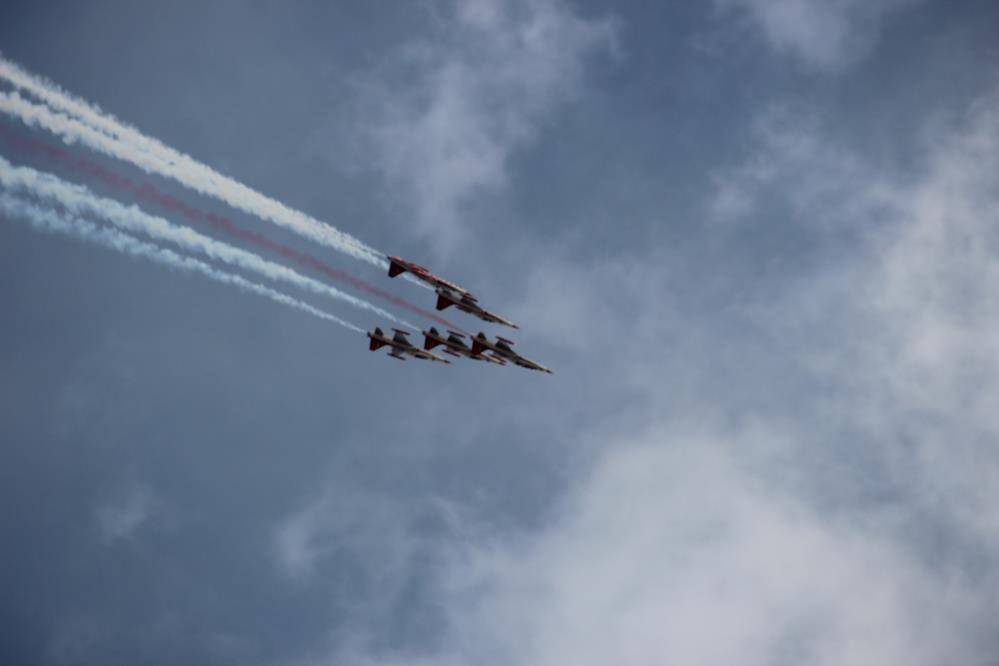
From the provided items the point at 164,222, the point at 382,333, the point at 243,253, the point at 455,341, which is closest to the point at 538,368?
the point at 455,341

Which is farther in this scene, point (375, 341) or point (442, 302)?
point (375, 341)

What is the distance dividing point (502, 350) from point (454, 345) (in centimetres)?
529

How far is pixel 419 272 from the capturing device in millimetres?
75000

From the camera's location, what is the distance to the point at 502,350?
271ft

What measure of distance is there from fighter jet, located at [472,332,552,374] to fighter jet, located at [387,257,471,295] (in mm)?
7546

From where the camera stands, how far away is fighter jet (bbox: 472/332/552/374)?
8244cm

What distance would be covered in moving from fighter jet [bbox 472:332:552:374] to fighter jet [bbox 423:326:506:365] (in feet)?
1.71

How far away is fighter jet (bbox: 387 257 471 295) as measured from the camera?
7406cm

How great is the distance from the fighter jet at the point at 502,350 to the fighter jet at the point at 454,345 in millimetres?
520

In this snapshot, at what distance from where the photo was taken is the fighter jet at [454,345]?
83.8 metres

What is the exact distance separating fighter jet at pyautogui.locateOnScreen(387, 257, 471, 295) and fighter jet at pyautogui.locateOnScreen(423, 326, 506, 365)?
7.76m

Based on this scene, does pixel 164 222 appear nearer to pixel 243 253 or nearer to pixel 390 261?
pixel 243 253

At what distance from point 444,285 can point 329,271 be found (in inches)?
507

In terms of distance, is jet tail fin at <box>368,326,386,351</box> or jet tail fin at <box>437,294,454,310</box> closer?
jet tail fin at <box>437,294,454,310</box>
